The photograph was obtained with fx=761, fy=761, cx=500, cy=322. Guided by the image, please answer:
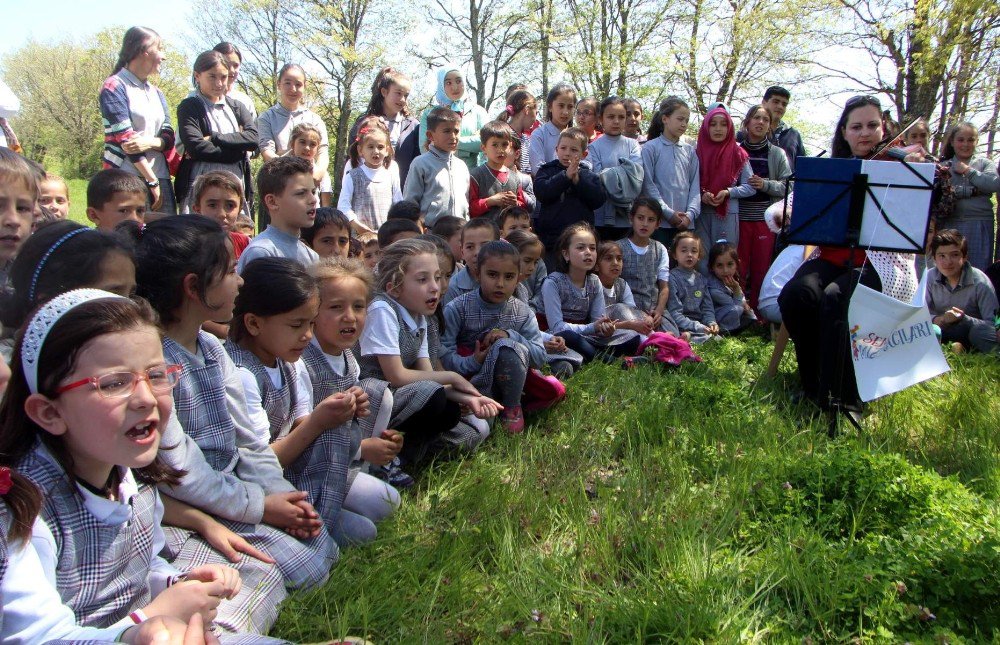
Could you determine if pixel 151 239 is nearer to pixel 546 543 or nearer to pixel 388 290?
pixel 388 290

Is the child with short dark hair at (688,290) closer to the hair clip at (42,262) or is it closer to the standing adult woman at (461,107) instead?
the standing adult woman at (461,107)

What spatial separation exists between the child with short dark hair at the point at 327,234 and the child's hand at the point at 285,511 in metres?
→ 2.10

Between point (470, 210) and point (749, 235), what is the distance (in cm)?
286

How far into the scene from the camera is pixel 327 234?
442cm

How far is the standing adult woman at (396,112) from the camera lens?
6.79m

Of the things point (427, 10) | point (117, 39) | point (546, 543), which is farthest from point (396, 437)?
point (117, 39)

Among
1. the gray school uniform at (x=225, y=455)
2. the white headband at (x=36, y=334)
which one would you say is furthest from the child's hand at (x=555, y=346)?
the white headband at (x=36, y=334)

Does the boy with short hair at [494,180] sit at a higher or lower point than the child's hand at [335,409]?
higher

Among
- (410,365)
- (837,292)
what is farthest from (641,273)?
(410,365)

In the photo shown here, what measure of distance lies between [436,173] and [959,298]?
4500 mm

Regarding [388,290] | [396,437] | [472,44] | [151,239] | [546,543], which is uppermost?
[472,44]

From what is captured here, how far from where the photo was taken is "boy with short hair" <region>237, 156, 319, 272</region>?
4016 millimetres

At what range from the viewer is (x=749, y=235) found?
7.35m

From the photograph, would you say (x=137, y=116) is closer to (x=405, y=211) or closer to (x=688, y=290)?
(x=405, y=211)
